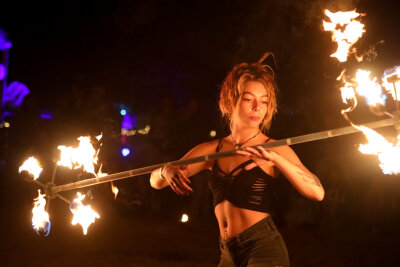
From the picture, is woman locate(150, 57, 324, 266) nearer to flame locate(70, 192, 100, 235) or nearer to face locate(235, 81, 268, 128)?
face locate(235, 81, 268, 128)

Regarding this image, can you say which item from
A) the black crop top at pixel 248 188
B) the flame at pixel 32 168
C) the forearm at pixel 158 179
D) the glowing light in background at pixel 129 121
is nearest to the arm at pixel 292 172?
the black crop top at pixel 248 188

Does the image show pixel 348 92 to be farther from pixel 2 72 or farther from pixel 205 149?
pixel 2 72

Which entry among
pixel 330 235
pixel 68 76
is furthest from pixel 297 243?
pixel 68 76

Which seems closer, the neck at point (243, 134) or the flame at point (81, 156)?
the neck at point (243, 134)

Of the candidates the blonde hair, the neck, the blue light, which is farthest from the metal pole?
the blue light

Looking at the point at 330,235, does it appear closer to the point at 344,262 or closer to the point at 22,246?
the point at 344,262

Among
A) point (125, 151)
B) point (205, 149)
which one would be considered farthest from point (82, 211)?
point (125, 151)

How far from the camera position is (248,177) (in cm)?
301

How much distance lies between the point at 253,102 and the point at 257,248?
44.6 inches

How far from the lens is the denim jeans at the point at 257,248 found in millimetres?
2787

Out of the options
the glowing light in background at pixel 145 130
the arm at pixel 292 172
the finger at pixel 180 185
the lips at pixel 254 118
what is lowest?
the arm at pixel 292 172

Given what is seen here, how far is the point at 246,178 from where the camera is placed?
3.01 m

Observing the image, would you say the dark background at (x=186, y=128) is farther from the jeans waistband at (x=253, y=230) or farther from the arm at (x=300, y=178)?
the arm at (x=300, y=178)

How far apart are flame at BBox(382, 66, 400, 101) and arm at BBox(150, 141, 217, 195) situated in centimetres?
147
